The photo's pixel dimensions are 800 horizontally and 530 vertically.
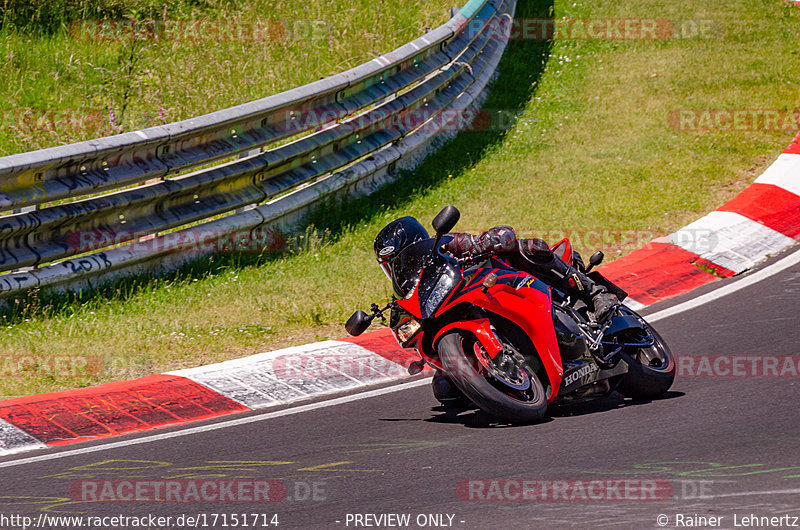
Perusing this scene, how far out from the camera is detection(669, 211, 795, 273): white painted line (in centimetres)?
862

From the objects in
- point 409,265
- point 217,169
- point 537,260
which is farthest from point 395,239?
point 217,169

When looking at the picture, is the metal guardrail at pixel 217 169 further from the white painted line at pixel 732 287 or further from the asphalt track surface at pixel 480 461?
the white painted line at pixel 732 287

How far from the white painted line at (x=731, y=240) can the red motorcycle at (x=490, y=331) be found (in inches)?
118

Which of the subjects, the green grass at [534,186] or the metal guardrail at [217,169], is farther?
the metal guardrail at [217,169]

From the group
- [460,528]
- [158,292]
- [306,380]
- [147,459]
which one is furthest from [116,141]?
[460,528]

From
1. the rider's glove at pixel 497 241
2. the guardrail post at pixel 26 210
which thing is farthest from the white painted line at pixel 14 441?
the rider's glove at pixel 497 241

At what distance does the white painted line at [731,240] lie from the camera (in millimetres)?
8625

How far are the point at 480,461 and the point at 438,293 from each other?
0.96 m

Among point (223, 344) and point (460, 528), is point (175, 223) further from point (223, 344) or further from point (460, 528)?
point (460, 528)

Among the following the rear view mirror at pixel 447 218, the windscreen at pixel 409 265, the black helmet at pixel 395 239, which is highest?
the rear view mirror at pixel 447 218

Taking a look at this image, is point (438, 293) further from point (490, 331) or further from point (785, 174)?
point (785, 174)

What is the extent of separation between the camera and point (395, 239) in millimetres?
5547

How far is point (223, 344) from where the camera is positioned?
721 cm

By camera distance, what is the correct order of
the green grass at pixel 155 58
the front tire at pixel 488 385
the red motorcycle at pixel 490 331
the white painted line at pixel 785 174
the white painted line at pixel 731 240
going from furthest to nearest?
the green grass at pixel 155 58 → the white painted line at pixel 785 174 → the white painted line at pixel 731 240 → the red motorcycle at pixel 490 331 → the front tire at pixel 488 385
